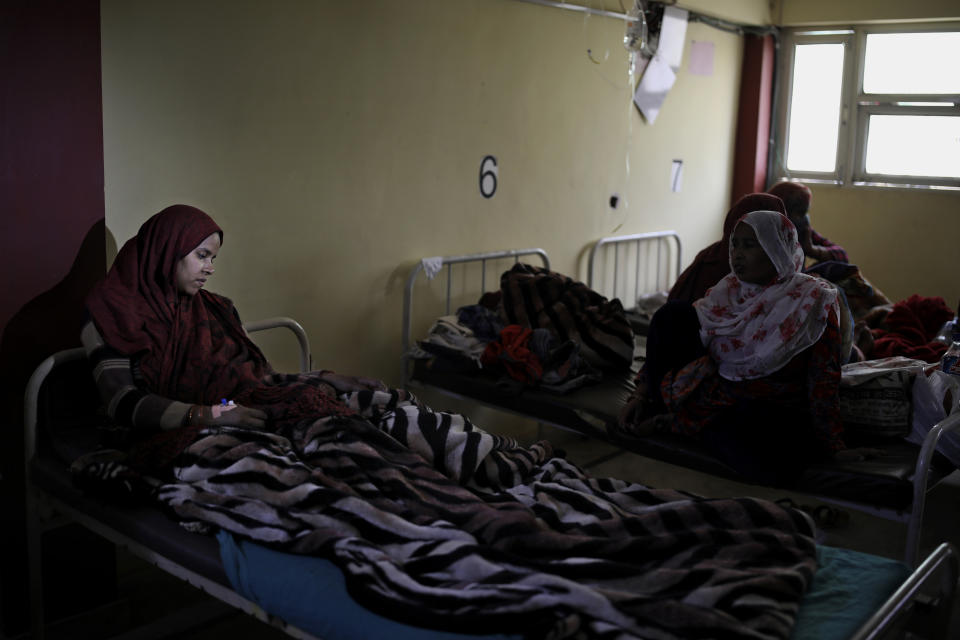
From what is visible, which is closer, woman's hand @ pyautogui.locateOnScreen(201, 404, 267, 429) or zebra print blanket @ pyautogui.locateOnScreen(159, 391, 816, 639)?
zebra print blanket @ pyautogui.locateOnScreen(159, 391, 816, 639)

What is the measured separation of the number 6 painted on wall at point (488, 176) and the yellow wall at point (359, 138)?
4 centimetres

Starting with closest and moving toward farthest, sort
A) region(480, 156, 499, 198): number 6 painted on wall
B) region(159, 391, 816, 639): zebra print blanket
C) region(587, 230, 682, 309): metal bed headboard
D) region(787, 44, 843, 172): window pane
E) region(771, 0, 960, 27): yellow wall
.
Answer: region(159, 391, 816, 639): zebra print blanket < region(480, 156, 499, 198): number 6 painted on wall < region(587, 230, 682, 309): metal bed headboard < region(771, 0, 960, 27): yellow wall < region(787, 44, 843, 172): window pane

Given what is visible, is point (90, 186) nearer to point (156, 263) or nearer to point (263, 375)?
point (156, 263)

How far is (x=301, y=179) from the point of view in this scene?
3.44m

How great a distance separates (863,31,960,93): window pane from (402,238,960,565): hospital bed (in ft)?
6.09

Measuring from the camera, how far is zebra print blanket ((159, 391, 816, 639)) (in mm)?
1682

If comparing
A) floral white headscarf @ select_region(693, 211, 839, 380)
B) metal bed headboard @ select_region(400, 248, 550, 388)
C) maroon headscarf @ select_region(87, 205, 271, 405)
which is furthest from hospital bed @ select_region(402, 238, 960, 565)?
maroon headscarf @ select_region(87, 205, 271, 405)

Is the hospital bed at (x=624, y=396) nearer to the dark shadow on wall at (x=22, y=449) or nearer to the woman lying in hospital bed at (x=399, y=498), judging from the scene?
the woman lying in hospital bed at (x=399, y=498)

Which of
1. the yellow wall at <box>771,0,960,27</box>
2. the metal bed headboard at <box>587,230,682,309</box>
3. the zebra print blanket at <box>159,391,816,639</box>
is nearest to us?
the zebra print blanket at <box>159,391,816,639</box>

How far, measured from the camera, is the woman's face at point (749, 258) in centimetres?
291

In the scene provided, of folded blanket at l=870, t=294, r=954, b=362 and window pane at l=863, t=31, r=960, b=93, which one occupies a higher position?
window pane at l=863, t=31, r=960, b=93

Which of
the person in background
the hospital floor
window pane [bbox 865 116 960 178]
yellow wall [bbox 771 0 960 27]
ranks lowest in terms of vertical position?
the hospital floor

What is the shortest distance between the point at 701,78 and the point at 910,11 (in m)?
1.39

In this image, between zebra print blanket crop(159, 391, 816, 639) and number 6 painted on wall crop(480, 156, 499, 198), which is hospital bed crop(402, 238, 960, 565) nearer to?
number 6 painted on wall crop(480, 156, 499, 198)
